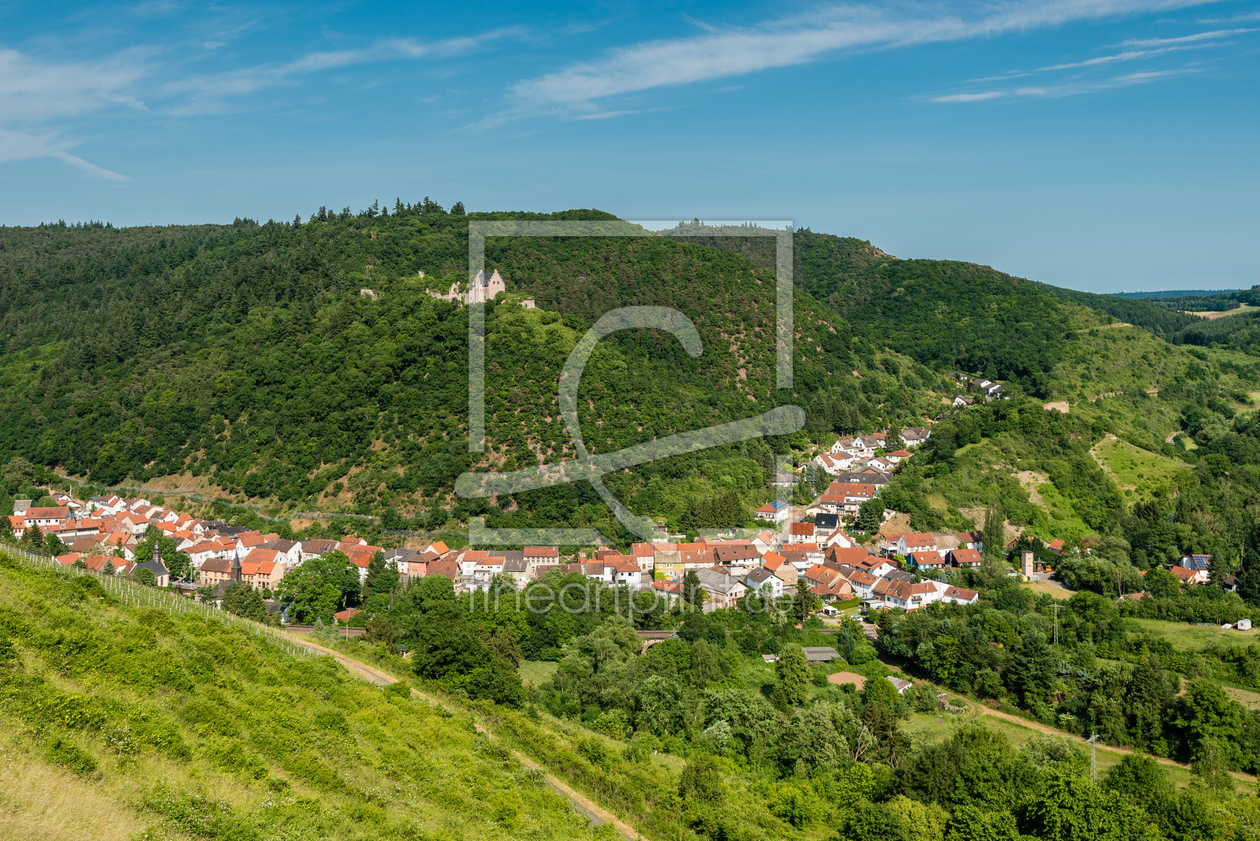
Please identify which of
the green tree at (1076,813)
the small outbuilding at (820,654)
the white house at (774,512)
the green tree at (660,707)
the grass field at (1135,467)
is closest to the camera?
the green tree at (1076,813)

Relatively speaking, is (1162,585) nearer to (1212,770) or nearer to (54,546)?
(1212,770)

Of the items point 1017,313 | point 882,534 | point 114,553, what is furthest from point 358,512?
point 1017,313

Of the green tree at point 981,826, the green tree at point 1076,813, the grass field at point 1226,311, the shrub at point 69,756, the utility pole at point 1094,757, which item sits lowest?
the utility pole at point 1094,757

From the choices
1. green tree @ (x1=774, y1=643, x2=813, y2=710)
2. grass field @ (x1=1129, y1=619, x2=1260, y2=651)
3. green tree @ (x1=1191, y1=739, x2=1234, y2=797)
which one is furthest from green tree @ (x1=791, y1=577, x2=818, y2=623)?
green tree @ (x1=1191, y1=739, x2=1234, y2=797)

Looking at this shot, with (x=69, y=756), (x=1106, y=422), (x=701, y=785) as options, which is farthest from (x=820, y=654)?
(x=1106, y=422)

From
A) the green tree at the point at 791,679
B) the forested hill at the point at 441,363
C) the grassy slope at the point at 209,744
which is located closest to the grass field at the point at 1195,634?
the green tree at the point at 791,679

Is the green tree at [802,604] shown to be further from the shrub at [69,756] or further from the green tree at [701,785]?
the shrub at [69,756]
